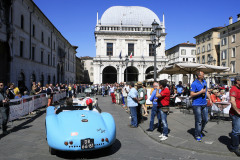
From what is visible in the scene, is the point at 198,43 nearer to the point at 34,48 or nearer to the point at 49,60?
the point at 49,60

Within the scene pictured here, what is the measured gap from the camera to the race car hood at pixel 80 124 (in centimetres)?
450

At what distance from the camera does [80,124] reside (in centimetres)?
474

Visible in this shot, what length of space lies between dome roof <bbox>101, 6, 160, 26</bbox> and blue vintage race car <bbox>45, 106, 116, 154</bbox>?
44530 millimetres

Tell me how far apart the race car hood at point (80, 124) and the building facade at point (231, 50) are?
38.1 m

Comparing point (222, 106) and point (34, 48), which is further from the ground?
point (34, 48)

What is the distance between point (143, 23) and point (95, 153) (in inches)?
1830

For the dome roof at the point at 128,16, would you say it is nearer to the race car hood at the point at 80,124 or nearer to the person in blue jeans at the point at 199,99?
the person in blue jeans at the point at 199,99

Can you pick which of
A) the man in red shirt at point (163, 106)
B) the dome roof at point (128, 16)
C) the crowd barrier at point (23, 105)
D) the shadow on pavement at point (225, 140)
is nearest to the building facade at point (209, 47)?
the dome roof at point (128, 16)

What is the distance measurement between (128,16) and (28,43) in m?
28.7

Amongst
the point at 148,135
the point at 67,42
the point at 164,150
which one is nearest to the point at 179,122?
the point at 148,135

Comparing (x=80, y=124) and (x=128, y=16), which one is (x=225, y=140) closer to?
(x=80, y=124)

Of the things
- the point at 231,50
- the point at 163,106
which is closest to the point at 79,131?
the point at 163,106

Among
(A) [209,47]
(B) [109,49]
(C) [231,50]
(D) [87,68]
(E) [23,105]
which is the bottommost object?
(E) [23,105]

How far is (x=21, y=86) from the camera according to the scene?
23812mm
